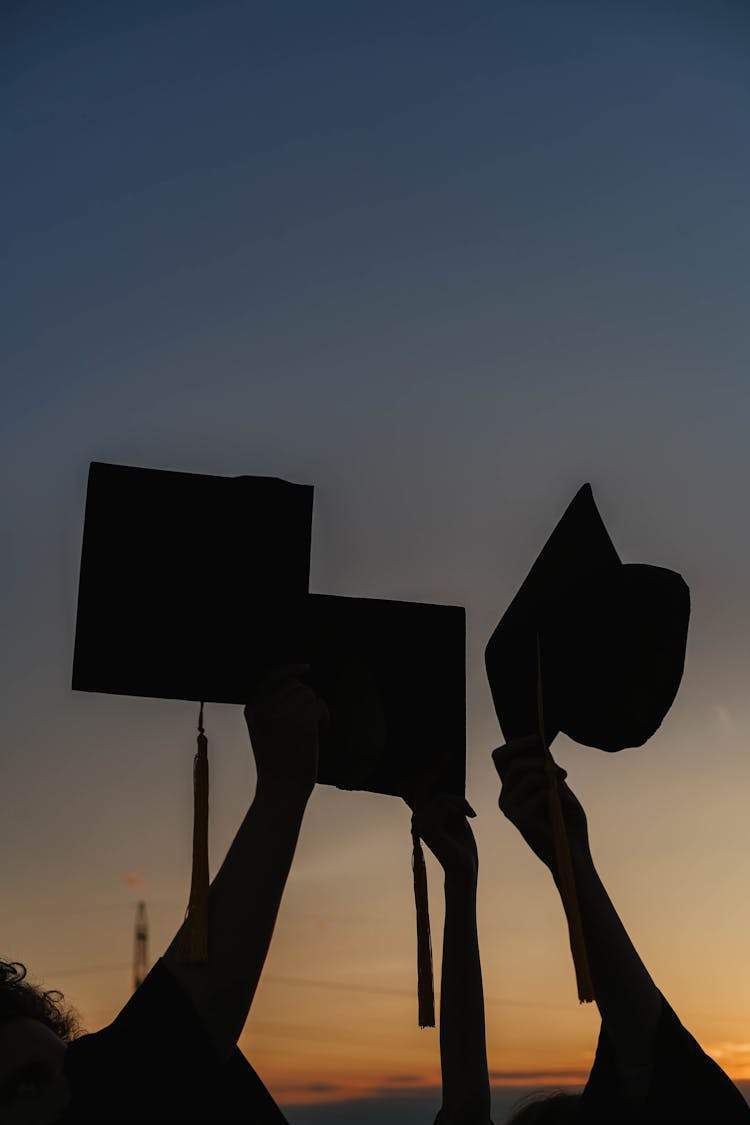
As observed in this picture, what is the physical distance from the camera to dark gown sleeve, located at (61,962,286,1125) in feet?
6.33

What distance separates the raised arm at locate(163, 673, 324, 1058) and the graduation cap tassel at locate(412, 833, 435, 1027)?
989 mm

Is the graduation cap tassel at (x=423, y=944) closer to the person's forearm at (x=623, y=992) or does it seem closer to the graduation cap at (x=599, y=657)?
the graduation cap at (x=599, y=657)

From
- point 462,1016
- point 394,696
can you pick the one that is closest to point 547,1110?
point 462,1016

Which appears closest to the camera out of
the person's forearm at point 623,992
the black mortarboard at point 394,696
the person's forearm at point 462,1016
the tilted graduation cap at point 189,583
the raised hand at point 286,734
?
the person's forearm at point 623,992

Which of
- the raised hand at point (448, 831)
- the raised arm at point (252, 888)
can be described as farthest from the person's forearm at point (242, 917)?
the raised hand at point (448, 831)

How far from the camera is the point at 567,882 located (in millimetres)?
2260

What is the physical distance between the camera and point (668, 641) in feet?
9.38

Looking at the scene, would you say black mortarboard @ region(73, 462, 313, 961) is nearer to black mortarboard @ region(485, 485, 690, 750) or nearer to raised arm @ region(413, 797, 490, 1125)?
black mortarboard @ region(485, 485, 690, 750)

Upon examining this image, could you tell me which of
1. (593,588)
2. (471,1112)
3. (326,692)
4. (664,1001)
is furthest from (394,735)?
(664,1001)

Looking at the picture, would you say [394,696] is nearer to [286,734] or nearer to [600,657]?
[600,657]

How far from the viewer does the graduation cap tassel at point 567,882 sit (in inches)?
82.0

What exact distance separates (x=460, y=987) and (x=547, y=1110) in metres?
0.70

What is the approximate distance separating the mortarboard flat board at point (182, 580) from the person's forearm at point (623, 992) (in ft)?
3.30

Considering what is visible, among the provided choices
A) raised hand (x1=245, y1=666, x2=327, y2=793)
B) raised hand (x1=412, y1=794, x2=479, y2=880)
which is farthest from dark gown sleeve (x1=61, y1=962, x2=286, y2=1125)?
raised hand (x1=412, y1=794, x2=479, y2=880)
